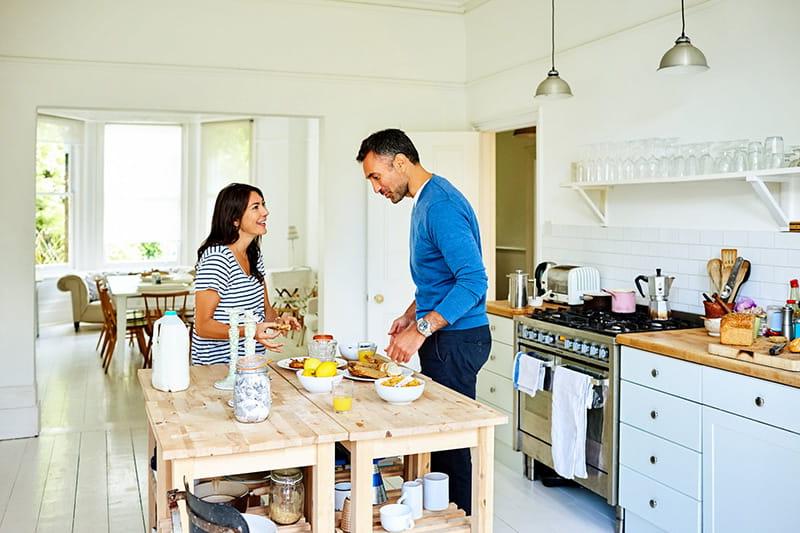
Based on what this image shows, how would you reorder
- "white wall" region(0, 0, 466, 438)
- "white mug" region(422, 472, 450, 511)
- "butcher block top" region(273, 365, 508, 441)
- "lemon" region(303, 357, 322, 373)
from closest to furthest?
"butcher block top" region(273, 365, 508, 441)
"white mug" region(422, 472, 450, 511)
"lemon" region(303, 357, 322, 373)
"white wall" region(0, 0, 466, 438)

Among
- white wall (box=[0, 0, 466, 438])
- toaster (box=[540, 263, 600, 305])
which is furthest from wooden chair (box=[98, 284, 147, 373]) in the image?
toaster (box=[540, 263, 600, 305])

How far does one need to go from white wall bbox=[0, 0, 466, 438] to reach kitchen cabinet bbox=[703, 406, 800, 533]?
11.5 feet

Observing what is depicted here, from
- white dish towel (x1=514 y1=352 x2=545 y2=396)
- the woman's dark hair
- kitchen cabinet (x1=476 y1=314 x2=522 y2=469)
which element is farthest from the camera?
kitchen cabinet (x1=476 y1=314 x2=522 y2=469)

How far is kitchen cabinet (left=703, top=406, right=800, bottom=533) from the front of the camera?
114 inches

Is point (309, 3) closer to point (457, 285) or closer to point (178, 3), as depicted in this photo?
point (178, 3)

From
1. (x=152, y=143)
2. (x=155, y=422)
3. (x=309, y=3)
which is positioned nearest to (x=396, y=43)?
(x=309, y=3)

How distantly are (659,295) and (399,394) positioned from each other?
2.17 metres

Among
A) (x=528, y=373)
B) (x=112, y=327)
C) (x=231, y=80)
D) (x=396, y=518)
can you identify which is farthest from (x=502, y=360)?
(x=112, y=327)

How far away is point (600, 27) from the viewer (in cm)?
479

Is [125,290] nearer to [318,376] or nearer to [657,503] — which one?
[318,376]

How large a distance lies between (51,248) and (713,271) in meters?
9.64

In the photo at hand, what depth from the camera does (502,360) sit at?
16.0ft

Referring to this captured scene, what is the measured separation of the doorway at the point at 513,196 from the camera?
838 centimetres

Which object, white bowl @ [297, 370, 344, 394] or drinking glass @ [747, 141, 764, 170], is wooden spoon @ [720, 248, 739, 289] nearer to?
drinking glass @ [747, 141, 764, 170]
